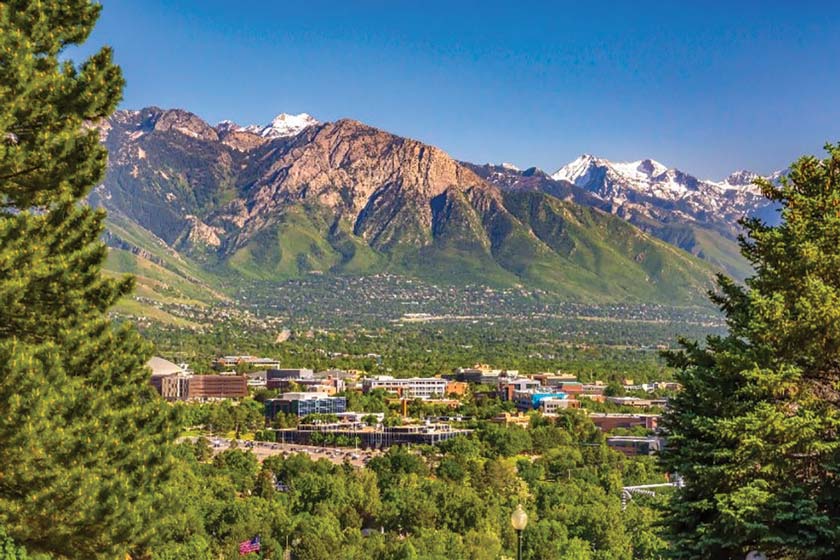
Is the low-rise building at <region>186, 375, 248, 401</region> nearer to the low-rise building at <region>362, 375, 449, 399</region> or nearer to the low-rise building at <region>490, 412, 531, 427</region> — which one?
the low-rise building at <region>362, 375, 449, 399</region>

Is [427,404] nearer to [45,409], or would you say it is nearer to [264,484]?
[264,484]

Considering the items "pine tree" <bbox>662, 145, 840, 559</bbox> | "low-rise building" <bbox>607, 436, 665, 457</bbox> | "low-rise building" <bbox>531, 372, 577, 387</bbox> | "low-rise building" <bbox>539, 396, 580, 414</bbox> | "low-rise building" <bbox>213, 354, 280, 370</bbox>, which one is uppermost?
"pine tree" <bbox>662, 145, 840, 559</bbox>

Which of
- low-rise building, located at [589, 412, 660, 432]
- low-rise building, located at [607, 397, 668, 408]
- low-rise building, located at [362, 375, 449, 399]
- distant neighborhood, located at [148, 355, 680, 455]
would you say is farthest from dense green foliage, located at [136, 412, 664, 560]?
low-rise building, located at [362, 375, 449, 399]

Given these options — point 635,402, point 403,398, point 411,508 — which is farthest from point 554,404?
point 411,508

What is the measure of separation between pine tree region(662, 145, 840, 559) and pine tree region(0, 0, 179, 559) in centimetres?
952

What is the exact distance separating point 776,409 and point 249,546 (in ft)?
110

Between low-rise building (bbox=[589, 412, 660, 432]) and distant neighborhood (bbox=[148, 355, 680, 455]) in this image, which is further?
low-rise building (bbox=[589, 412, 660, 432])

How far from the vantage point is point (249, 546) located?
4725cm

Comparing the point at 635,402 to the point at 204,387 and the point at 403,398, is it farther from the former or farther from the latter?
the point at 204,387

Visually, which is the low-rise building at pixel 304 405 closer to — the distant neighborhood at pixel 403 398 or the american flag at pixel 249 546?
the distant neighborhood at pixel 403 398

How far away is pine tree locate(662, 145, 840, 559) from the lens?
17.0 metres

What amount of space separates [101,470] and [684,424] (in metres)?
9.92

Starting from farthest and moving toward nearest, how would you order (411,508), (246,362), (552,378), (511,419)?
(246,362), (552,378), (511,419), (411,508)

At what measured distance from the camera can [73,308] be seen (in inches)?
771
